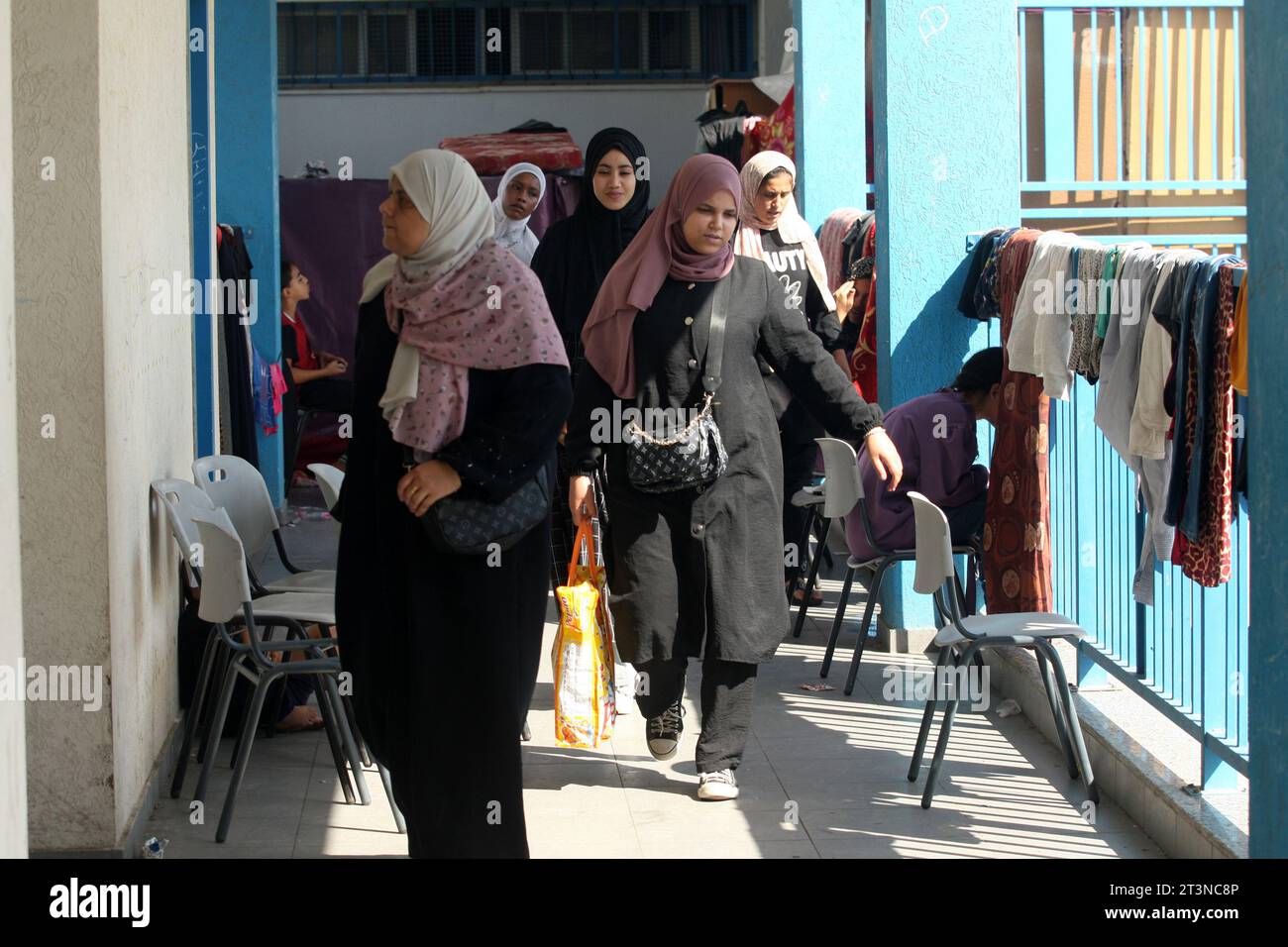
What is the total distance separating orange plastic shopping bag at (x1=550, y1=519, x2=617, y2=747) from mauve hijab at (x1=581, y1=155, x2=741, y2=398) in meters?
0.50

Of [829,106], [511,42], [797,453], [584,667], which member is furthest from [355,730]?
[511,42]

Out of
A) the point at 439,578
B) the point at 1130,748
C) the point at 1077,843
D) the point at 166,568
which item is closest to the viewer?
the point at 439,578

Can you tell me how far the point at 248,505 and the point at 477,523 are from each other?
78.9 inches

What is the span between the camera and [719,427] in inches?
173

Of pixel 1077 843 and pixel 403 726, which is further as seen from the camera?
pixel 1077 843

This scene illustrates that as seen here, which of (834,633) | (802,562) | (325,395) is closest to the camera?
(834,633)

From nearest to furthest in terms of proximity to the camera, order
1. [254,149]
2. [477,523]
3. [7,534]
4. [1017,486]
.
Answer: [7,534] → [477,523] → [1017,486] → [254,149]

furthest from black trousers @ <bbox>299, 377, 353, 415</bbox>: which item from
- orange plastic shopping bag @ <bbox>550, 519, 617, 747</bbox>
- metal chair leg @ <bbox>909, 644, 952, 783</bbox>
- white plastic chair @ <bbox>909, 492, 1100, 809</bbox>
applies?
white plastic chair @ <bbox>909, 492, 1100, 809</bbox>

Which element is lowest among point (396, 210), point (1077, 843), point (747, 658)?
point (1077, 843)

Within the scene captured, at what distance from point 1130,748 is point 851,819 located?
0.79 meters

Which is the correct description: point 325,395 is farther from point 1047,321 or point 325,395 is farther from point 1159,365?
point 1159,365

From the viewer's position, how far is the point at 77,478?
3.79 metres

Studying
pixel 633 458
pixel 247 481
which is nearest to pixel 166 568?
pixel 247 481

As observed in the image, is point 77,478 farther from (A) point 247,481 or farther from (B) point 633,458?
(B) point 633,458
